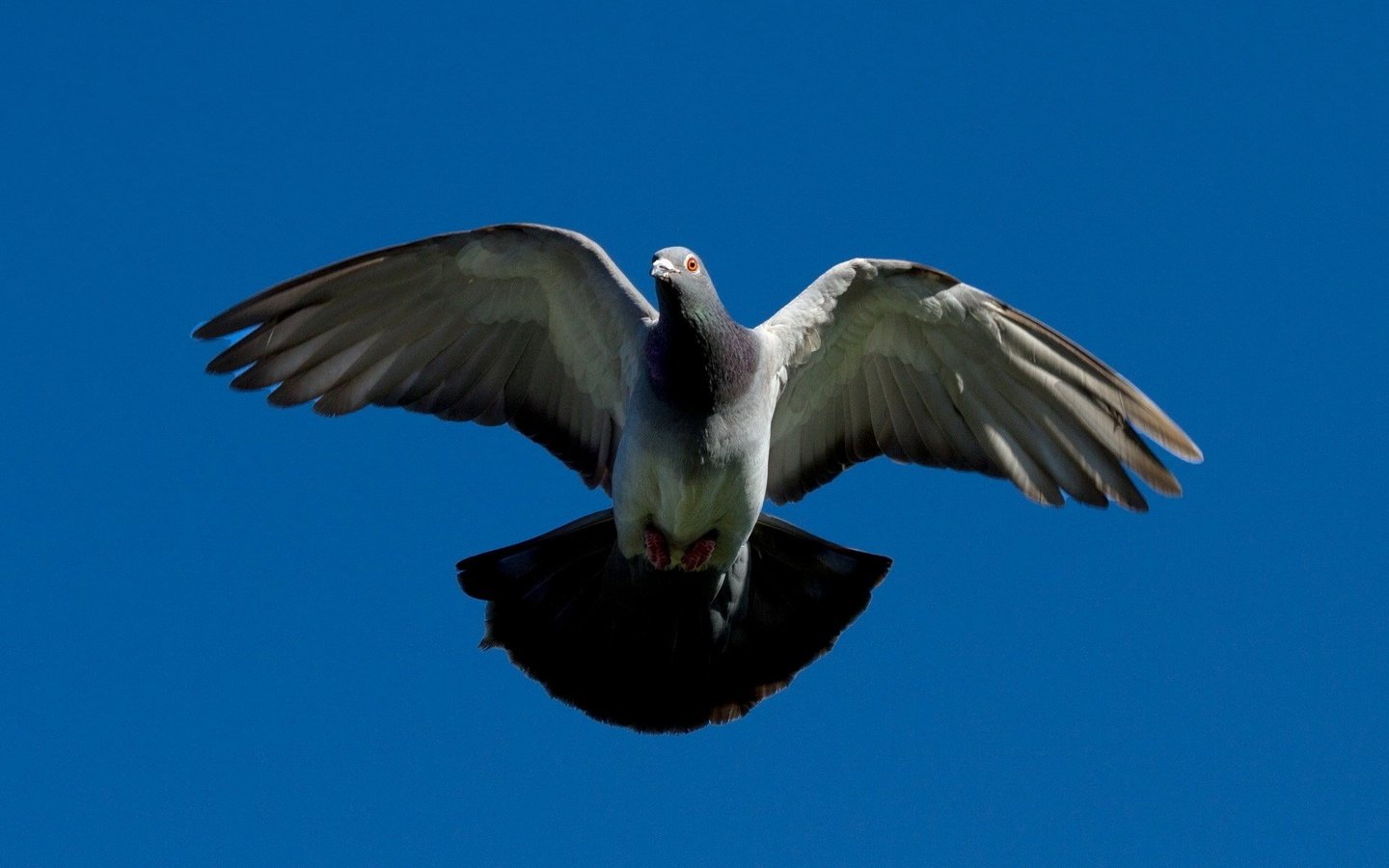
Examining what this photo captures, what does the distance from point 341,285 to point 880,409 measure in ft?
11.7

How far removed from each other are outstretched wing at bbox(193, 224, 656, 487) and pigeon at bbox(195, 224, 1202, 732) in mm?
14

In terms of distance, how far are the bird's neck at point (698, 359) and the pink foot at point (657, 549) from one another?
1018mm

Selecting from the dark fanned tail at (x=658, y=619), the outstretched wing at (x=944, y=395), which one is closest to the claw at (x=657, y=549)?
the dark fanned tail at (x=658, y=619)

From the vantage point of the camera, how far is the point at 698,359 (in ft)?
30.9

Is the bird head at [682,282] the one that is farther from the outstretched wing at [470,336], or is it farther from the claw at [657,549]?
the claw at [657,549]

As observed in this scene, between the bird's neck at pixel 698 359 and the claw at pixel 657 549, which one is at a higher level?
the bird's neck at pixel 698 359

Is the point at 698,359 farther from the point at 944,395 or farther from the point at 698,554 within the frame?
the point at 944,395

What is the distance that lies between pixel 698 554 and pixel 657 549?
27 cm

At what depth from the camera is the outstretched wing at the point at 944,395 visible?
33.3ft

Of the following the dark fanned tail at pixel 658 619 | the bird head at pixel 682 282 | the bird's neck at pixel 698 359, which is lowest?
the dark fanned tail at pixel 658 619

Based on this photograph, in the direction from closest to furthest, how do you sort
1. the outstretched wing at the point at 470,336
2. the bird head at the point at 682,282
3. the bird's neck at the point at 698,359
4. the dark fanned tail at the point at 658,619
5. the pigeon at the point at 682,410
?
the bird head at the point at 682,282 < the bird's neck at the point at 698,359 < the pigeon at the point at 682,410 < the outstretched wing at the point at 470,336 < the dark fanned tail at the point at 658,619

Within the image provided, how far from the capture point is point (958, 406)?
1077 cm

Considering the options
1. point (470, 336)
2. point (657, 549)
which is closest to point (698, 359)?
point (657, 549)

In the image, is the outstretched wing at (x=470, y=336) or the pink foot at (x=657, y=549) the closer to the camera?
the outstretched wing at (x=470, y=336)
